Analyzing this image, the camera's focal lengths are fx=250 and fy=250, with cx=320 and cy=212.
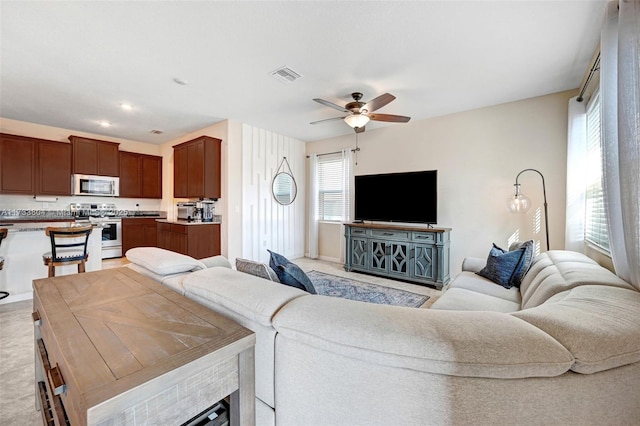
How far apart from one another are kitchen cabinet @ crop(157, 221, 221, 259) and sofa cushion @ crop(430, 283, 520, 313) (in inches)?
148

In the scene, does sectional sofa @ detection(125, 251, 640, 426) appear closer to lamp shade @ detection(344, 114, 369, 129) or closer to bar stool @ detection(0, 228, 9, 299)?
lamp shade @ detection(344, 114, 369, 129)

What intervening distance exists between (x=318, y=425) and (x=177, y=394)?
468 millimetres

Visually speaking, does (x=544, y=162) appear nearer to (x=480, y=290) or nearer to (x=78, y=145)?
(x=480, y=290)

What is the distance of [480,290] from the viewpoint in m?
2.23

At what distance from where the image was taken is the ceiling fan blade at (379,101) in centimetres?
284

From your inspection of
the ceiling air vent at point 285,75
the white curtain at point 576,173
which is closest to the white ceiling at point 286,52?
the ceiling air vent at point 285,75

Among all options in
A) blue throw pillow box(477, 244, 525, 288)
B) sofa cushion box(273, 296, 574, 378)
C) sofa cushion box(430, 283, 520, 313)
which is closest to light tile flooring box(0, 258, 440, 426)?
sofa cushion box(430, 283, 520, 313)

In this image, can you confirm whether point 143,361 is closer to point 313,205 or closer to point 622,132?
point 622,132

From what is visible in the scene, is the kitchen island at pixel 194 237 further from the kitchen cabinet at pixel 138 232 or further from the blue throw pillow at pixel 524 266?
the blue throw pillow at pixel 524 266

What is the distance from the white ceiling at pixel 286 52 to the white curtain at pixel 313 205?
6.05 ft

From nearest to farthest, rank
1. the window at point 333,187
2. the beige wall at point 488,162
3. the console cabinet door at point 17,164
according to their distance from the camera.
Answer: the beige wall at point 488,162 → the console cabinet door at point 17,164 → the window at point 333,187

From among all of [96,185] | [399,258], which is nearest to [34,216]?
[96,185]

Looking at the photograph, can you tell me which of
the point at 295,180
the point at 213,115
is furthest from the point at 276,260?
the point at 295,180

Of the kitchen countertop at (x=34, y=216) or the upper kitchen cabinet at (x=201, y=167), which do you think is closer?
the kitchen countertop at (x=34, y=216)
